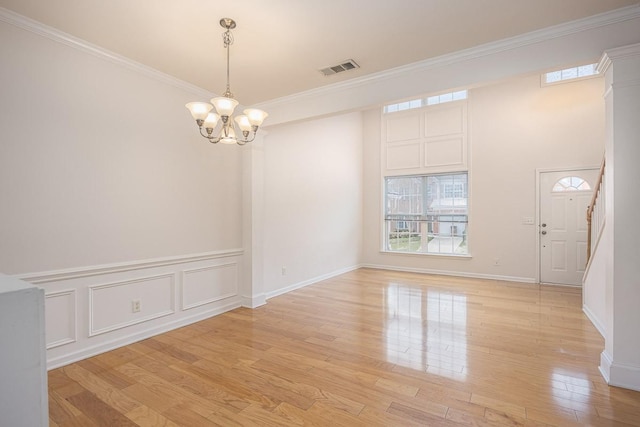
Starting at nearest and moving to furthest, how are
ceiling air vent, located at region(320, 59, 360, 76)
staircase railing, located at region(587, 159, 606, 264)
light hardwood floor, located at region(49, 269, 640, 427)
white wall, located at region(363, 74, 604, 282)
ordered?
1. light hardwood floor, located at region(49, 269, 640, 427)
2. ceiling air vent, located at region(320, 59, 360, 76)
3. staircase railing, located at region(587, 159, 606, 264)
4. white wall, located at region(363, 74, 604, 282)

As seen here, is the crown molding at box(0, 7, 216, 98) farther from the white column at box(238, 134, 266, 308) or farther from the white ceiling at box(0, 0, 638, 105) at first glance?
the white column at box(238, 134, 266, 308)

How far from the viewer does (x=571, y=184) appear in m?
5.63

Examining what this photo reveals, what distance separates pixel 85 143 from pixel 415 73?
3.27m

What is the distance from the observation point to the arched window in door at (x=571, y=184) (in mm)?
5520

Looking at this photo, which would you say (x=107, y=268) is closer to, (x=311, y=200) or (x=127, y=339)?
(x=127, y=339)

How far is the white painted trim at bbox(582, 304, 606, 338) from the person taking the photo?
3.40 metres

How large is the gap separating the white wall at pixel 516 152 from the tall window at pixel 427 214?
25 cm

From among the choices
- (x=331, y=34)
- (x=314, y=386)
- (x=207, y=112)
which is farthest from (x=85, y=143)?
(x=314, y=386)

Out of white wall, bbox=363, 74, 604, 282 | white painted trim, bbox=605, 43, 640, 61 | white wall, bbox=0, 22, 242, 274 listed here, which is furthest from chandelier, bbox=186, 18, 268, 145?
white wall, bbox=363, 74, 604, 282

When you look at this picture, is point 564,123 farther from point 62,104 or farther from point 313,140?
point 62,104

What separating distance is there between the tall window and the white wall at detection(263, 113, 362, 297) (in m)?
0.80

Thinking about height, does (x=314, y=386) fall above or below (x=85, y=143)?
below

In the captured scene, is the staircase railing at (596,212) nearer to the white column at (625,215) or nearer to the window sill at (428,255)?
the white column at (625,215)

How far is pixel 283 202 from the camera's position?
17.3 ft
